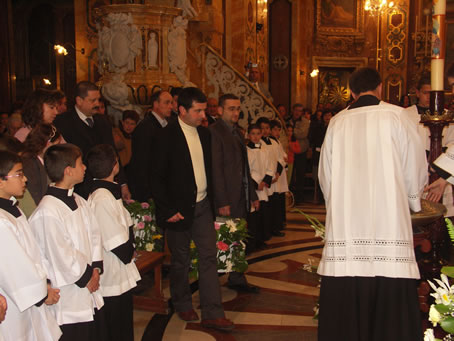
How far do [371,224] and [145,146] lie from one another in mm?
2912

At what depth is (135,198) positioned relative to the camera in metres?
5.75

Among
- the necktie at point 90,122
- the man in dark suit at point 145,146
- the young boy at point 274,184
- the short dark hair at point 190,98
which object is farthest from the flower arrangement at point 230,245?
the young boy at point 274,184

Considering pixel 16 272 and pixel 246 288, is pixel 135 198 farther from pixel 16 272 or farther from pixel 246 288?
pixel 16 272

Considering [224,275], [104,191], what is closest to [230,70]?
[224,275]

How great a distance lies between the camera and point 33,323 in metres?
2.78

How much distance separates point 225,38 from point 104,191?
1125cm

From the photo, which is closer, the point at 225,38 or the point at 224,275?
the point at 224,275

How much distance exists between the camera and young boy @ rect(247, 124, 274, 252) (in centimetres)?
736

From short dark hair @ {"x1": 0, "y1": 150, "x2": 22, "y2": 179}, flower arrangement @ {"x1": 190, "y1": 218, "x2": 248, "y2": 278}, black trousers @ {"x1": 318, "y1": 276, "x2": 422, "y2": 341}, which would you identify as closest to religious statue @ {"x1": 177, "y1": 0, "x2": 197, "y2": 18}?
flower arrangement @ {"x1": 190, "y1": 218, "x2": 248, "y2": 278}

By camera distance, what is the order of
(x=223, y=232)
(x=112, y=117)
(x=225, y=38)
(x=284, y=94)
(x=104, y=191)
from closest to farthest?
(x=104, y=191)
(x=223, y=232)
(x=112, y=117)
(x=225, y=38)
(x=284, y=94)

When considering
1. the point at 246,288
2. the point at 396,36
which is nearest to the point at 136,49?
the point at 246,288

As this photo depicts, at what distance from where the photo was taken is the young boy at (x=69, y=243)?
3.00m

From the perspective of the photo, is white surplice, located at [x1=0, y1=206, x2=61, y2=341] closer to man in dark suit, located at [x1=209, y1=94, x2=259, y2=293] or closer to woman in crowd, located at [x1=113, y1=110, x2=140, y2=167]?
man in dark suit, located at [x1=209, y1=94, x2=259, y2=293]

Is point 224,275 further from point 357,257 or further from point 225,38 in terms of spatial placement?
point 225,38
